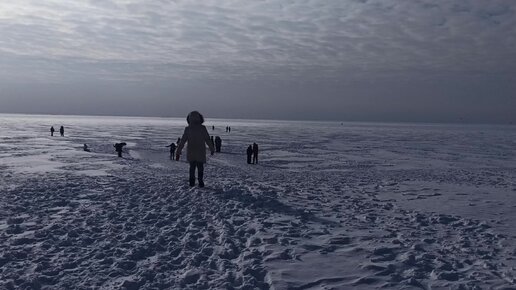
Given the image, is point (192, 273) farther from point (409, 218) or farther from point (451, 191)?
point (451, 191)

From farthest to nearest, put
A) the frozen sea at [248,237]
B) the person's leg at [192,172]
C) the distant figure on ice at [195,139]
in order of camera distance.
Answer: the person's leg at [192,172] → the distant figure on ice at [195,139] → the frozen sea at [248,237]

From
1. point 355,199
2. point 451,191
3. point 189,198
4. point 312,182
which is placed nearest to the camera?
point 189,198

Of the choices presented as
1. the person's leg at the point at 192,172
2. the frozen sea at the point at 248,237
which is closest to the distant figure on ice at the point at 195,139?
the person's leg at the point at 192,172

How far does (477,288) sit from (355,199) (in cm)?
550

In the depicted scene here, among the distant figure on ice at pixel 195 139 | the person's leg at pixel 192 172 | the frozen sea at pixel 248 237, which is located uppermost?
the distant figure on ice at pixel 195 139

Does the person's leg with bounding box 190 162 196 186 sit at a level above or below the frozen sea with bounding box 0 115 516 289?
above

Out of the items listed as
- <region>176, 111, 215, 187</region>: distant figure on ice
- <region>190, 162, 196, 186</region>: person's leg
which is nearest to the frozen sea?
<region>190, 162, 196, 186</region>: person's leg

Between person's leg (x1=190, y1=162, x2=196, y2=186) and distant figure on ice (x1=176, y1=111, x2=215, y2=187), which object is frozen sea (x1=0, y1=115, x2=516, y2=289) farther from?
distant figure on ice (x1=176, y1=111, x2=215, y2=187)

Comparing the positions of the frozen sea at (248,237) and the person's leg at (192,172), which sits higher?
the person's leg at (192,172)

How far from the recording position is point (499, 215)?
336 inches

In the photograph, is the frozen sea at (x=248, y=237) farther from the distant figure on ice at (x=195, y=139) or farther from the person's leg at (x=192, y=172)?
the distant figure on ice at (x=195, y=139)

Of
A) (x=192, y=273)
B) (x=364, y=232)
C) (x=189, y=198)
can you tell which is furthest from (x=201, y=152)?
(x=192, y=273)

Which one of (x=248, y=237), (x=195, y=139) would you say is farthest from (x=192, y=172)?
(x=248, y=237)

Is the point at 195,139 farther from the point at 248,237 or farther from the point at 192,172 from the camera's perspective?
the point at 248,237
